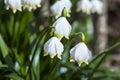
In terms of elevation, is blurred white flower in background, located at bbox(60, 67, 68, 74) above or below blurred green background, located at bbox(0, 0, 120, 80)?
below

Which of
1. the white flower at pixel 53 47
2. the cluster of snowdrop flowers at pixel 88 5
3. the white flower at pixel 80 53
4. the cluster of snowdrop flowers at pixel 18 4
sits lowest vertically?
the white flower at pixel 80 53

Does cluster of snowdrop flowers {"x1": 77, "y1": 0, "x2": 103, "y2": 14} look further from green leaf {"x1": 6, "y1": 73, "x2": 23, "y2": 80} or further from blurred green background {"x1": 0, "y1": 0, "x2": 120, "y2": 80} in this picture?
green leaf {"x1": 6, "y1": 73, "x2": 23, "y2": 80}

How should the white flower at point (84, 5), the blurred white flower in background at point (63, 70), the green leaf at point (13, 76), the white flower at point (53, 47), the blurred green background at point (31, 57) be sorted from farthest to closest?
the white flower at point (84, 5)
the blurred white flower in background at point (63, 70)
the blurred green background at point (31, 57)
the green leaf at point (13, 76)
the white flower at point (53, 47)

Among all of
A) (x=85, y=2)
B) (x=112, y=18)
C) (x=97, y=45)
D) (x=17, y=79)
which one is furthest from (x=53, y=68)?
(x=112, y=18)

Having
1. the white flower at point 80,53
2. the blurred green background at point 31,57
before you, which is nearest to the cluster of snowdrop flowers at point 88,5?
the blurred green background at point 31,57

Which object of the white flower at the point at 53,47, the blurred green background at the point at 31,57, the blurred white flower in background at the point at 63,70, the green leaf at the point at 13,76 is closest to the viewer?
the white flower at the point at 53,47

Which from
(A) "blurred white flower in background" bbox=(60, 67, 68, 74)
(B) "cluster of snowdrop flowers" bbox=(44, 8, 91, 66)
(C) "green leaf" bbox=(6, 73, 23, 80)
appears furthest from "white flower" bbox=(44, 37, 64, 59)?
(A) "blurred white flower in background" bbox=(60, 67, 68, 74)

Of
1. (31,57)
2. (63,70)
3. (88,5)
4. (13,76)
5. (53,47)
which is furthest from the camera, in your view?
(88,5)

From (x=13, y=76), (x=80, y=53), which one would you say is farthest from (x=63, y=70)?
(x=80, y=53)

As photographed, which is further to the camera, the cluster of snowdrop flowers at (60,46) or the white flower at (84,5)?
the white flower at (84,5)

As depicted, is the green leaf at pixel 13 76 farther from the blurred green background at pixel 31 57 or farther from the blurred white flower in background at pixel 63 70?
the blurred white flower in background at pixel 63 70

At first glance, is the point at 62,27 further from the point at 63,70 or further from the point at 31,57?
the point at 63,70

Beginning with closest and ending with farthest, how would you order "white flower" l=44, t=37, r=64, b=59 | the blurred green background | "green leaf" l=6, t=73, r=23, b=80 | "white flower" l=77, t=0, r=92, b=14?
1. "white flower" l=44, t=37, r=64, b=59
2. "green leaf" l=6, t=73, r=23, b=80
3. the blurred green background
4. "white flower" l=77, t=0, r=92, b=14
